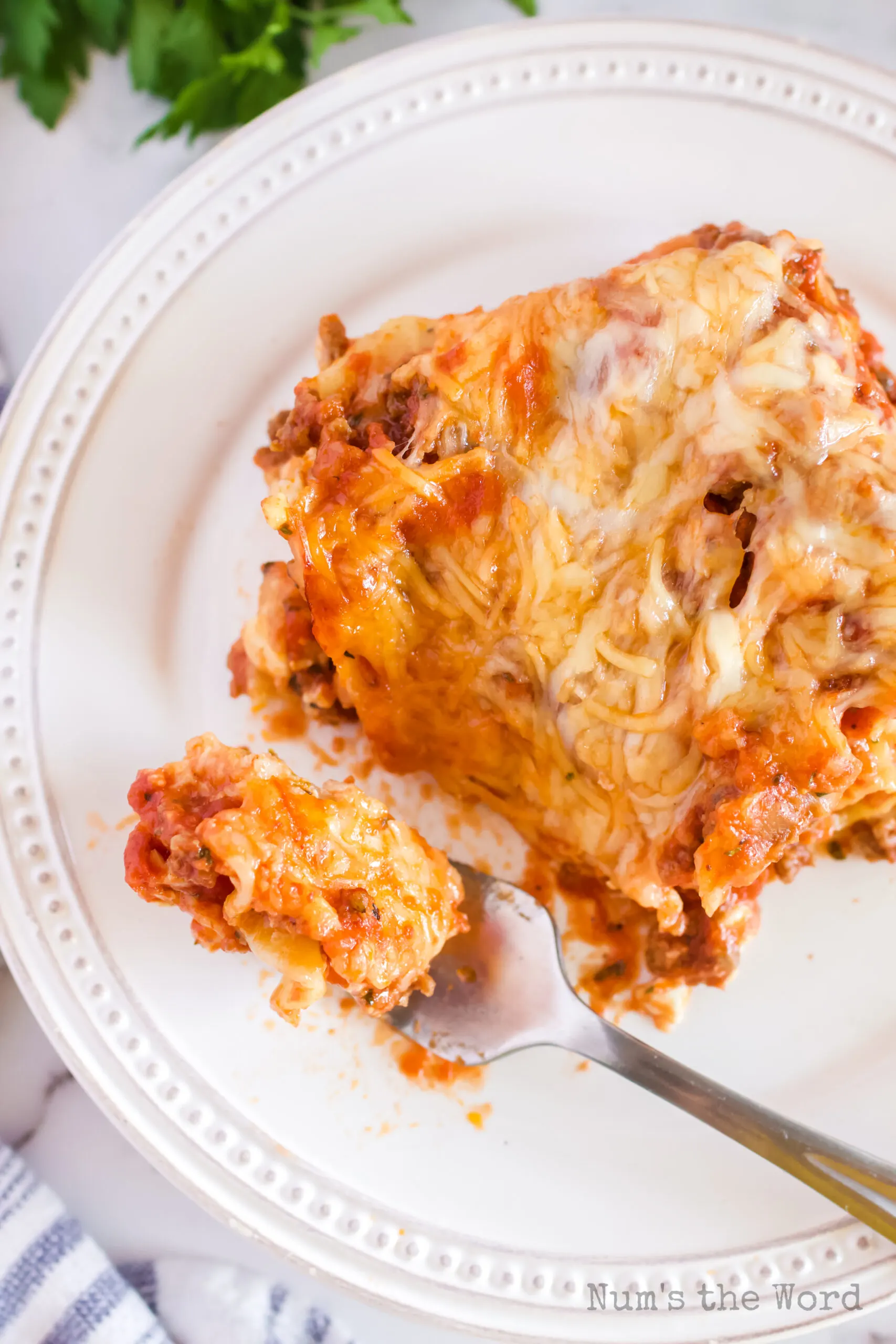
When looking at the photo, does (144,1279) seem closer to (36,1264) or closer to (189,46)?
(36,1264)

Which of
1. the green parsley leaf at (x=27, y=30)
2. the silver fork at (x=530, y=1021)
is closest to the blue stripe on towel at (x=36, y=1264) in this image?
the silver fork at (x=530, y=1021)

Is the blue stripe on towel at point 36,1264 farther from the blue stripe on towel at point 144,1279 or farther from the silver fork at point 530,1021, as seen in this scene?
the silver fork at point 530,1021

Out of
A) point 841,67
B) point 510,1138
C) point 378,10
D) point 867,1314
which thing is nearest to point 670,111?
point 841,67

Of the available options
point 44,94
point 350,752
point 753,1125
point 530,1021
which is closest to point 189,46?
point 44,94

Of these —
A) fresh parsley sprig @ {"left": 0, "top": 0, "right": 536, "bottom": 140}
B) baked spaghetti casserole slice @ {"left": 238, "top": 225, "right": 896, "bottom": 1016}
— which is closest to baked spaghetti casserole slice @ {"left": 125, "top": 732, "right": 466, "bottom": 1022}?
baked spaghetti casserole slice @ {"left": 238, "top": 225, "right": 896, "bottom": 1016}

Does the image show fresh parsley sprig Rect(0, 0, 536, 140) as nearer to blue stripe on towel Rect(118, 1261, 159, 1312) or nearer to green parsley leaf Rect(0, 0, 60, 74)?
green parsley leaf Rect(0, 0, 60, 74)

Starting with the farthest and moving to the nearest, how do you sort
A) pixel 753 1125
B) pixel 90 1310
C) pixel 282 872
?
pixel 90 1310
pixel 753 1125
pixel 282 872

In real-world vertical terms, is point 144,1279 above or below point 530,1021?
below

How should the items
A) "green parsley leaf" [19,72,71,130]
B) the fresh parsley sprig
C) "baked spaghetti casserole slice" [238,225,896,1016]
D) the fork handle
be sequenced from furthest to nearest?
"green parsley leaf" [19,72,71,130] → the fresh parsley sprig → the fork handle → "baked spaghetti casserole slice" [238,225,896,1016]
